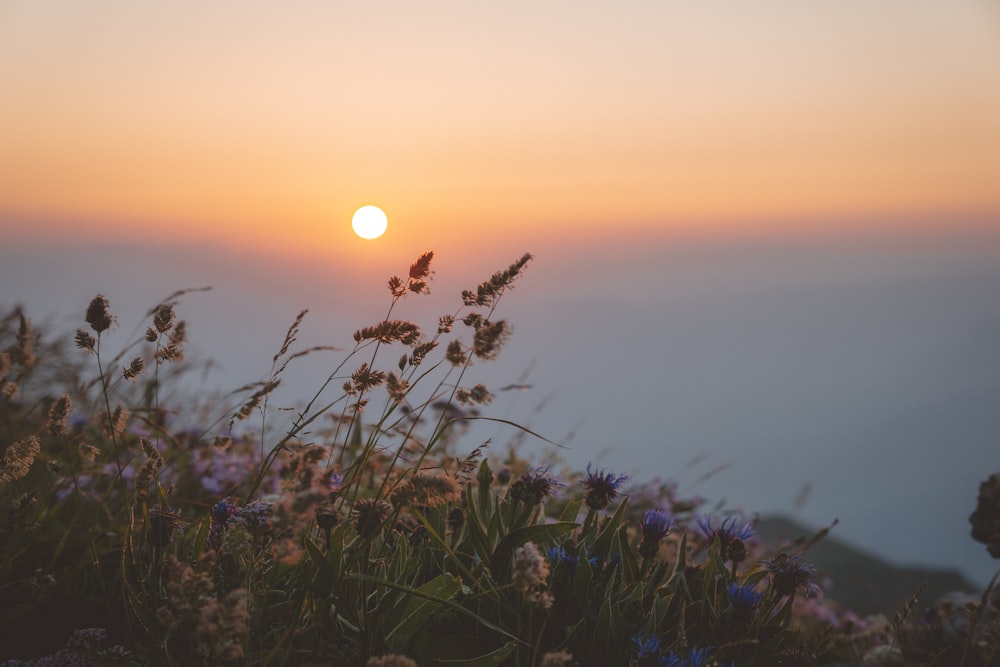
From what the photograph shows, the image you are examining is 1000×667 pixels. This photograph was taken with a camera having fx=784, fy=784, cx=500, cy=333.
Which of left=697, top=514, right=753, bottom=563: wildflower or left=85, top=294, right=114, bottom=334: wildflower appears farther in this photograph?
left=697, top=514, right=753, bottom=563: wildflower

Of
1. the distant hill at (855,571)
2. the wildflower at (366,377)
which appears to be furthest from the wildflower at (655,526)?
the distant hill at (855,571)

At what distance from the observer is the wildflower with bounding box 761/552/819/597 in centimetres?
231

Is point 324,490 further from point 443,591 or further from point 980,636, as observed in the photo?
point 980,636

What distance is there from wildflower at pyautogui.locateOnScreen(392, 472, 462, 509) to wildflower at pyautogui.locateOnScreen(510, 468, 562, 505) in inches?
27.1

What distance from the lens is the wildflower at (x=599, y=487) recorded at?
2482 millimetres

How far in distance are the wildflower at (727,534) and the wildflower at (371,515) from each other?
118 centimetres

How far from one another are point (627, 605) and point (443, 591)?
0.55 m

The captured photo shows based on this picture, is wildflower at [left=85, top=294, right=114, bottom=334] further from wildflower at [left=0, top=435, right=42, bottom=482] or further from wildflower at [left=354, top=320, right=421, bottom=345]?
wildflower at [left=354, top=320, right=421, bottom=345]

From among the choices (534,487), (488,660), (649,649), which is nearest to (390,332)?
(534,487)

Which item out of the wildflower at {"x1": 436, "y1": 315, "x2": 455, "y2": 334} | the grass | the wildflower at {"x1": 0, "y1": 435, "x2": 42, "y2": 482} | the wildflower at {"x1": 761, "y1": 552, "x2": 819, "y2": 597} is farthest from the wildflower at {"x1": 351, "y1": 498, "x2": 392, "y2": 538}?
the wildflower at {"x1": 761, "y1": 552, "x2": 819, "y2": 597}

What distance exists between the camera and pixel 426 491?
5.63 ft

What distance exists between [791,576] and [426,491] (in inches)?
49.0

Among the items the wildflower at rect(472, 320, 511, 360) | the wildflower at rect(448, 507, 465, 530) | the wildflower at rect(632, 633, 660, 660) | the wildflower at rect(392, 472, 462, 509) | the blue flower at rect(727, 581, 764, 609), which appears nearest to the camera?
the wildflower at rect(392, 472, 462, 509)

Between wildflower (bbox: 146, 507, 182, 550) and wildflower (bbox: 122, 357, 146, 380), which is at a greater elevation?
wildflower (bbox: 122, 357, 146, 380)
